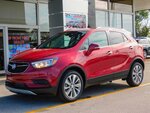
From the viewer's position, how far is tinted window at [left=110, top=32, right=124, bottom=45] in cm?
863

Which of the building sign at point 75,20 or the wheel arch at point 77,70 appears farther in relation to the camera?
the building sign at point 75,20

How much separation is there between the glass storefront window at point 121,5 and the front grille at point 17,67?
12.8 metres

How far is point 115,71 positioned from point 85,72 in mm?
1207

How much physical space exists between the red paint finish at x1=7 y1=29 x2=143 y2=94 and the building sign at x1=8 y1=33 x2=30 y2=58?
5.74m

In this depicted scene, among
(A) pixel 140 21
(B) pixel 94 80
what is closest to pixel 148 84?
(B) pixel 94 80

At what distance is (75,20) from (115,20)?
693 centimetres

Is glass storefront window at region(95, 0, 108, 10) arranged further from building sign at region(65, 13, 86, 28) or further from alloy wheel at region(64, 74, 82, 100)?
alloy wheel at region(64, 74, 82, 100)

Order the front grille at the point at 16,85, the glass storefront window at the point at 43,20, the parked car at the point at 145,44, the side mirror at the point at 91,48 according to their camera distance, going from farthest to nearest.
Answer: the parked car at the point at 145,44 < the glass storefront window at the point at 43,20 < the side mirror at the point at 91,48 < the front grille at the point at 16,85

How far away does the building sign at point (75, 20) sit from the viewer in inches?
500

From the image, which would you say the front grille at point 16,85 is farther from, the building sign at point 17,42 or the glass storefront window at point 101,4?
the glass storefront window at point 101,4

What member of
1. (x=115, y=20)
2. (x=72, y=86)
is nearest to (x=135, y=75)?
(x=72, y=86)

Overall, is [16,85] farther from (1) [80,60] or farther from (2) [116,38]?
(2) [116,38]

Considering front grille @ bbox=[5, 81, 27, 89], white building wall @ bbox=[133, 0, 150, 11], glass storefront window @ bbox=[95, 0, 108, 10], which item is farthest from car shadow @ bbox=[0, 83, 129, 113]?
white building wall @ bbox=[133, 0, 150, 11]

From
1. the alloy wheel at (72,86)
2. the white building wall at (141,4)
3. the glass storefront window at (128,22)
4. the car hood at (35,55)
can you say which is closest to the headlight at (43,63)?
the car hood at (35,55)
